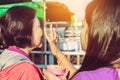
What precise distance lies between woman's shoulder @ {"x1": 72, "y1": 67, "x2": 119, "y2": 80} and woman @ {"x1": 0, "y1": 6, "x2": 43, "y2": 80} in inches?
29.0

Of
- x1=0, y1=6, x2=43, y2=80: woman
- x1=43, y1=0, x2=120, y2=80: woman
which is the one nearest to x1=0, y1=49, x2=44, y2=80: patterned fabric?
x1=0, y1=6, x2=43, y2=80: woman

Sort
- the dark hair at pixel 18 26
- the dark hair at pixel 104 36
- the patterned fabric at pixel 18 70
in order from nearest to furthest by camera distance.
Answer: the dark hair at pixel 104 36 → the patterned fabric at pixel 18 70 → the dark hair at pixel 18 26

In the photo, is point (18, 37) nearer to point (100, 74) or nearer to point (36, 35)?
point (36, 35)

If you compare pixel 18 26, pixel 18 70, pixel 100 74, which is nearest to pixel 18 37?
pixel 18 26

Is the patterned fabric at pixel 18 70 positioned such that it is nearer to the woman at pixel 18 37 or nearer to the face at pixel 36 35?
the woman at pixel 18 37

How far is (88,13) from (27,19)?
0.87m

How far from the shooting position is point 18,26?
7.76ft

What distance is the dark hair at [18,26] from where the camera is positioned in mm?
2381

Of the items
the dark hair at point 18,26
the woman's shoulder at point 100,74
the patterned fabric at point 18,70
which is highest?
the dark hair at point 18,26

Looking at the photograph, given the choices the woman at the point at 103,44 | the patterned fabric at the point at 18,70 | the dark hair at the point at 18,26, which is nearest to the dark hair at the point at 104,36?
the woman at the point at 103,44

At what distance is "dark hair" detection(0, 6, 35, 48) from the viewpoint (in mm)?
2381

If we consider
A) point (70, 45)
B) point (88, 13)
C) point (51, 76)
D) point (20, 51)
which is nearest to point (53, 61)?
point (70, 45)

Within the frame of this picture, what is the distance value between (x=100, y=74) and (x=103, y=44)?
0.46 feet

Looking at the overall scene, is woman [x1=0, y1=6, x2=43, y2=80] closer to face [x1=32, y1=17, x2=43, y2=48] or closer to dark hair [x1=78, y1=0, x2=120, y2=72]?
face [x1=32, y1=17, x2=43, y2=48]
